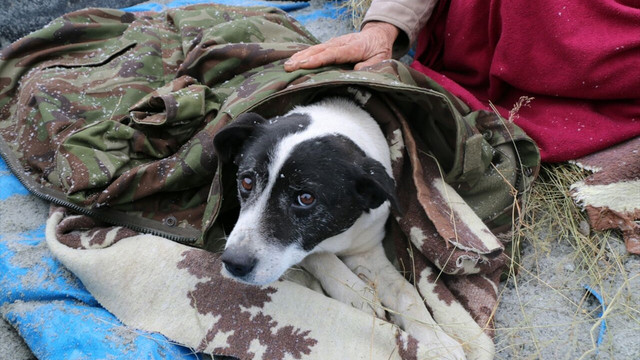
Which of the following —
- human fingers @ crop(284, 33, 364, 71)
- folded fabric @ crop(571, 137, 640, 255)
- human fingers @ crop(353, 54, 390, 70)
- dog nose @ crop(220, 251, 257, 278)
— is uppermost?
human fingers @ crop(284, 33, 364, 71)

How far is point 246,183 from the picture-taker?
2143mm

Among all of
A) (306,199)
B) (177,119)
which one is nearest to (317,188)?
(306,199)

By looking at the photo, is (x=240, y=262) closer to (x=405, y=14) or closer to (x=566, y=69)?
(x=566, y=69)

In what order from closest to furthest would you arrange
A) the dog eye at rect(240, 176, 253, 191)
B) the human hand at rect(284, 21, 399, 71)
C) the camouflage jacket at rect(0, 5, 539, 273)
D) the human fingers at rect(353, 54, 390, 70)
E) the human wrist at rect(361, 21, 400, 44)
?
the dog eye at rect(240, 176, 253, 191) < the camouflage jacket at rect(0, 5, 539, 273) < the human hand at rect(284, 21, 399, 71) < the human fingers at rect(353, 54, 390, 70) < the human wrist at rect(361, 21, 400, 44)

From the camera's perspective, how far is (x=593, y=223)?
8.36 feet

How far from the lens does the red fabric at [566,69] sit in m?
2.63

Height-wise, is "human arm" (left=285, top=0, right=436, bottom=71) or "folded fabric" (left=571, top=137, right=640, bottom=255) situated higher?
"human arm" (left=285, top=0, right=436, bottom=71)

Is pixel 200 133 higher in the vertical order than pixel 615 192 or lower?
higher

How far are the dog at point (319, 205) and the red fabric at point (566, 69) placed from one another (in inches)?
41.2

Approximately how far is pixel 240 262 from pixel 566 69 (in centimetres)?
206

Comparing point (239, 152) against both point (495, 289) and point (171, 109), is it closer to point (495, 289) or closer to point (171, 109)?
point (171, 109)

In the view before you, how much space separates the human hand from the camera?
2.74 metres

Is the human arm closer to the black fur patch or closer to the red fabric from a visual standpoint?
the red fabric

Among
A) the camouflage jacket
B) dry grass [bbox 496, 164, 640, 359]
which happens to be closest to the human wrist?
the camouflage jacket
